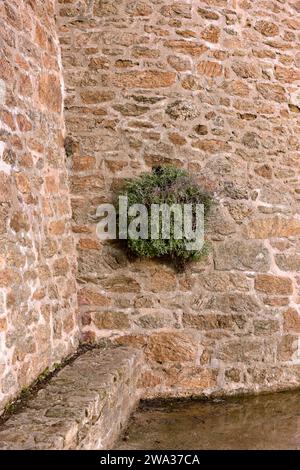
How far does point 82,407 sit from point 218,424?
1286 mm

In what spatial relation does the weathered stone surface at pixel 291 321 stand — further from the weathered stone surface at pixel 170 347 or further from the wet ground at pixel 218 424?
the weathered stone surface at pixel 170 347

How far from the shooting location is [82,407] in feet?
9.25

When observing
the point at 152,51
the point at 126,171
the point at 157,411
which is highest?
the point at 152,51

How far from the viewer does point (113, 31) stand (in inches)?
165

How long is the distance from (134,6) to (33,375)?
118 inches

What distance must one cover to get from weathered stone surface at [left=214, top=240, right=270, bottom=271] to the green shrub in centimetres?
19

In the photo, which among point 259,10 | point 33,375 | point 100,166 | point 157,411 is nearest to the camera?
point 33,375

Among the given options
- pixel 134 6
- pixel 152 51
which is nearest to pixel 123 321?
pixel 152 51

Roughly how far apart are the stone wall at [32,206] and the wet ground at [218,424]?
79cm

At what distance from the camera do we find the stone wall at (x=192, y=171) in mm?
4156

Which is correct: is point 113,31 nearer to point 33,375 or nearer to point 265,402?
point 33,375

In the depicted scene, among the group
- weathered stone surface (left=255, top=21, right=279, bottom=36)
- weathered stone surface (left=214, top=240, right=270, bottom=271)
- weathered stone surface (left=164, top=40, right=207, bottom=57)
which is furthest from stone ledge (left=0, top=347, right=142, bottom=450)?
weathered stone surface (left=255, top=21, right=279, bottom=36)

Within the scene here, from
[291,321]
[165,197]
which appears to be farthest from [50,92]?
[291,321]

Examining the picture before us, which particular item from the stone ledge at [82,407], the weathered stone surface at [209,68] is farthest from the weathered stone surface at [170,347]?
the weathered stone surface at [209,68]
